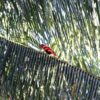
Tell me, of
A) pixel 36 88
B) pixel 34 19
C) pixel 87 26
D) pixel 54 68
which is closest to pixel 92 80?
pixel 54 68

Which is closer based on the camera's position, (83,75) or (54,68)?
(83,75)

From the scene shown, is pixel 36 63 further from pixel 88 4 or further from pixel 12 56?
pixel 88 4

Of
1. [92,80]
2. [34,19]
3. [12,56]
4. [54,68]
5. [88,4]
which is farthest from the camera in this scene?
[34,19]

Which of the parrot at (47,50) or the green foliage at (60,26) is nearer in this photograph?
the parrot at (47,50)

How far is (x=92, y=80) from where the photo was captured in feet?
5.77

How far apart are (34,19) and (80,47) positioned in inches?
15.7

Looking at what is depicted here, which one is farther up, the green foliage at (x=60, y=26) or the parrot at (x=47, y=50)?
the green foliage at (x=60, y=26)

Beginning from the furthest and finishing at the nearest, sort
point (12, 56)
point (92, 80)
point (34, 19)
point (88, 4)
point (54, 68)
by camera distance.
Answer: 1. point (34, 19)
2. point (88, 4)
3. point (12, 56)
4. point (54, 68)
5. point (92, 80)

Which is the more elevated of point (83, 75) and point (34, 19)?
point (34, 19)

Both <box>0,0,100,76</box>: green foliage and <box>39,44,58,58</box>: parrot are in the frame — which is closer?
<box>39,44,58,58</box>: parrot

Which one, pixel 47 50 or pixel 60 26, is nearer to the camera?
pixel 47 50

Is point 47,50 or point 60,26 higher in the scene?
point 60,26

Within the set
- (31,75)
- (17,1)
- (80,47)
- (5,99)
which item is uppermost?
(17,1)

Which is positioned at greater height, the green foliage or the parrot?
the green foliage
